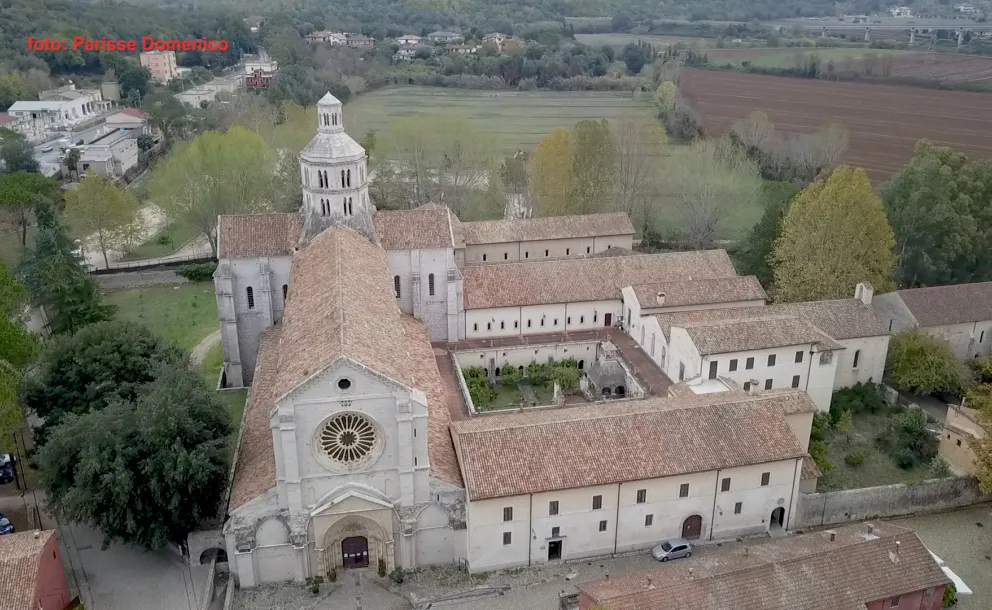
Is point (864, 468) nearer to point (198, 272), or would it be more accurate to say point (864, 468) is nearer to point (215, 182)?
point (198, 272)

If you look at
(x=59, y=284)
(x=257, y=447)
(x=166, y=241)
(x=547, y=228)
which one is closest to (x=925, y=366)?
(x=547, y=228)

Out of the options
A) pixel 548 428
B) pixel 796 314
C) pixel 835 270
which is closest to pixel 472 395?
pixel 548 428

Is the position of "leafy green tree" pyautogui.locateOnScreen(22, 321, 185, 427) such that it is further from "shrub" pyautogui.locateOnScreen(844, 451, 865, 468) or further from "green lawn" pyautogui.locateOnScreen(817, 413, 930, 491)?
"shrub" pyautogui.locateOnScreen(844, 451, 865, 468)

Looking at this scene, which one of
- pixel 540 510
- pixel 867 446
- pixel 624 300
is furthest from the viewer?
pixel 624 300

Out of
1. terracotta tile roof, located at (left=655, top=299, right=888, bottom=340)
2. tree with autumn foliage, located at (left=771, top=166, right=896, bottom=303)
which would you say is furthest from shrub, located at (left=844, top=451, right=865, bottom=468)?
tree with autumn foliage, located at (left=771, top=166, right=896, bottom=303)

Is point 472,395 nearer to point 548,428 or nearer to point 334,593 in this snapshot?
point 548,428

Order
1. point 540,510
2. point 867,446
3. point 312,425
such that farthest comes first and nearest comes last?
point 867,446 < point 540,510 < point 312,425

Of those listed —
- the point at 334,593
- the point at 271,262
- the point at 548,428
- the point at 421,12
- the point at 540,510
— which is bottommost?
the point at 334,593
